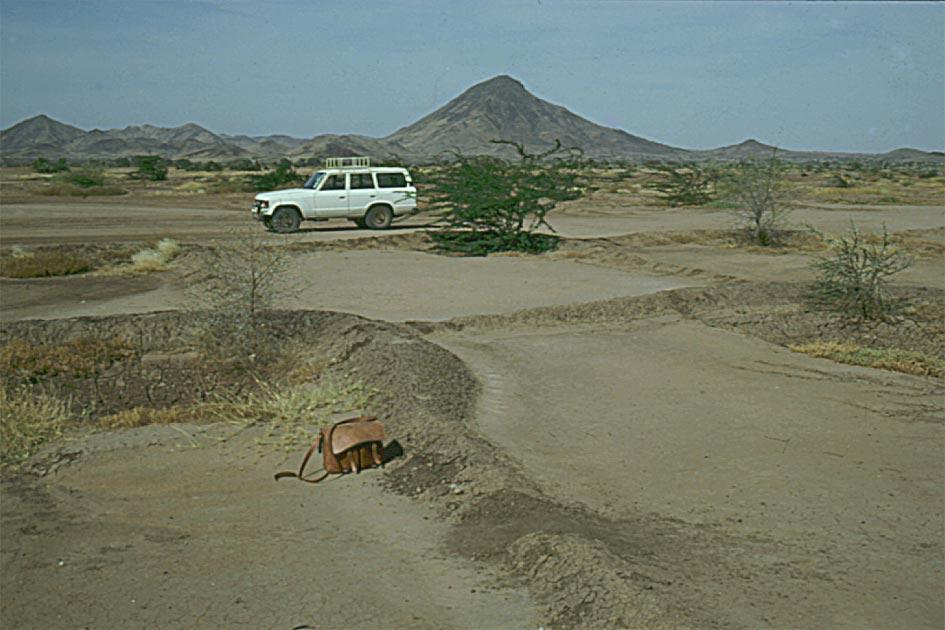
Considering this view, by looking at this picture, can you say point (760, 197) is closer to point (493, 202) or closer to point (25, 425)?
A: point (493, 202)

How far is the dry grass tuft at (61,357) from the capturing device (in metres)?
12.6

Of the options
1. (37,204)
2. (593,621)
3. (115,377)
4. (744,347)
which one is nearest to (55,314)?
(115,377)

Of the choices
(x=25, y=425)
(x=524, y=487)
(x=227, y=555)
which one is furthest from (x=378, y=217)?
(x=227, y=555)

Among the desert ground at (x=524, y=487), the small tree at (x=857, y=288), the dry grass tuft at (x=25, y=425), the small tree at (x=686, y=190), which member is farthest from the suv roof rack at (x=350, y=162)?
the dry grass tuft at (x=25, y=425)

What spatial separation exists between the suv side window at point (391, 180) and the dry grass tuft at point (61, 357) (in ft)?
65.5

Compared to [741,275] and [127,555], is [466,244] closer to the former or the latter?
[741,275]

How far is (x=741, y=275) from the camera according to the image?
2306 centimetres

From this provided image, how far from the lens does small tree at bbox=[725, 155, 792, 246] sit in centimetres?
3017

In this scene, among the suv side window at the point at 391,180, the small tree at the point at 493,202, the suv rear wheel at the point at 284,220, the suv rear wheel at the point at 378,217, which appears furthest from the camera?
the suv side window at the point at 391,180

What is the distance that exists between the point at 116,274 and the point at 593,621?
17.3 m

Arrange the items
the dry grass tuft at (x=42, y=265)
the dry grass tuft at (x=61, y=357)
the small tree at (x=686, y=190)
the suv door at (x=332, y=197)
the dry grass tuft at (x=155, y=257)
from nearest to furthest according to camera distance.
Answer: the dry grass tuft at (x=61, y=357)
the dry grass tuft at (x=42, y=265)
the dry grass tuft at (x=155, y=257)
the suv door at (x=332, y=197)
the small tree at (x=686, y=190)

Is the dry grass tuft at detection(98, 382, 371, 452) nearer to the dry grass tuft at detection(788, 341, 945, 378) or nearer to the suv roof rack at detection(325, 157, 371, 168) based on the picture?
the dry grass tuft at detection(788, 341, 945, 378)

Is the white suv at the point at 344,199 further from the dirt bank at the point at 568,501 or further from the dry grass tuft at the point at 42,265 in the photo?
the dirt bank at the point at 568,501

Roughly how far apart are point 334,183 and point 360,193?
88 centimetres
